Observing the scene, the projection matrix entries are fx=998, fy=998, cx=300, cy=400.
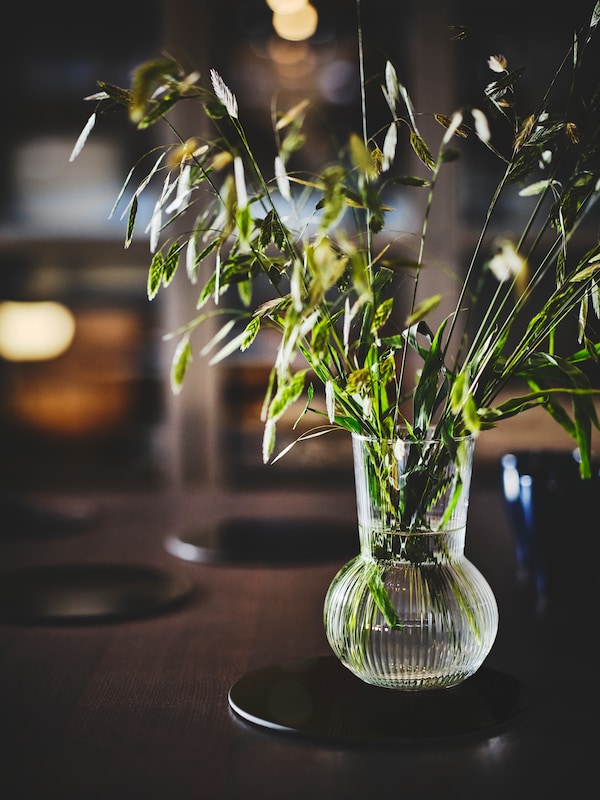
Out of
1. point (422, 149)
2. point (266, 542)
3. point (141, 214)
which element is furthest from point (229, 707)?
point (141, 214)

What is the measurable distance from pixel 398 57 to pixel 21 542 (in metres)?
2.15

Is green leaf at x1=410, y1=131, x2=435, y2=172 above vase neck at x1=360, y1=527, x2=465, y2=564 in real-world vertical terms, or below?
above

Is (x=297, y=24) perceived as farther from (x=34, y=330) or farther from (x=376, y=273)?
(x=376, y=273)

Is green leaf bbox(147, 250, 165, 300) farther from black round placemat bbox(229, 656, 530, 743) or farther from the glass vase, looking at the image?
black round placemat bbox(229, 656, 530, 743)

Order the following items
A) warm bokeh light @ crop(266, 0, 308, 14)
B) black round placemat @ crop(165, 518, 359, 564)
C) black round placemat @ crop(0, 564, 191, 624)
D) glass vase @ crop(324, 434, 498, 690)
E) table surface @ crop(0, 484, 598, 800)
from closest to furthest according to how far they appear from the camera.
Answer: table surface @ crop(0, 484, 598, 800) → glass vase @ crop(324, 434, 498, 690) → black round placemat @ crop(0, 564, 191, 624) → black round placemat @ crop(165, 518, 359, 564) → warm bokeh light @ crop(266, 0, 308, 14)

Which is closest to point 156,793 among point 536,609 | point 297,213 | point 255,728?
point 255,728

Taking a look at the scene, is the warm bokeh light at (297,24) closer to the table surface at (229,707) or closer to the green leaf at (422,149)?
the table surface at (229,707)

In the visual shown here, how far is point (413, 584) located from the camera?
2.39ft

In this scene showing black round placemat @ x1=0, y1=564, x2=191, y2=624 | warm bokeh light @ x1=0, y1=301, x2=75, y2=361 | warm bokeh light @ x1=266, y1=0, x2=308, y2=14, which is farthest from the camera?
warm bokeh light @ x1=0, y1=301, x2=75, y2=361

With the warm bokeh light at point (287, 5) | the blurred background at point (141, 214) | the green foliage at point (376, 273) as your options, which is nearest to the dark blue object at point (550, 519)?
the green foliage at point (376, 273)

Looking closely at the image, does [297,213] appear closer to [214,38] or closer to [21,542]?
[21,542]

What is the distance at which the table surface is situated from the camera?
0.61m

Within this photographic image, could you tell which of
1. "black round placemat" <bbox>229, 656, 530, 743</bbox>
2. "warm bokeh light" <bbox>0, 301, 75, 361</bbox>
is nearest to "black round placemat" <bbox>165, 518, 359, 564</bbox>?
"black round placemat" <bbox>229, 656, 530, 743</bbox>

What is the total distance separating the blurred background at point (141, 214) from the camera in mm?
2916
